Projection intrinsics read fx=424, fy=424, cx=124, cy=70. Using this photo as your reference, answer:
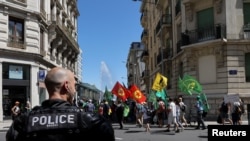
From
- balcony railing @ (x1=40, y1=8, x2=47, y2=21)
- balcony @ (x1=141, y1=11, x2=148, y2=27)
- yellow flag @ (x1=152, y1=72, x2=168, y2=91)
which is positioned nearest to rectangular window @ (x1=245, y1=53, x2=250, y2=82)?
yellow flag @ (x1=152, y1=72, x2=168, y2=91)

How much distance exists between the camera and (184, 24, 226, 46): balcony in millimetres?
27734

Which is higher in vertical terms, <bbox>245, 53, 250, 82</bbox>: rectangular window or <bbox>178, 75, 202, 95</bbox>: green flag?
<bbox>245, 53, 250, 82</bbox>: rectangular window

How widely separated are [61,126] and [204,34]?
27.4m

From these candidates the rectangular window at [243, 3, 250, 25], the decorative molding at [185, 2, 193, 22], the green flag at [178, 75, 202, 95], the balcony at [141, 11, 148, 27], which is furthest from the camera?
the balcony at [141, 11, 148, 27]

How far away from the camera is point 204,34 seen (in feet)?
96.1

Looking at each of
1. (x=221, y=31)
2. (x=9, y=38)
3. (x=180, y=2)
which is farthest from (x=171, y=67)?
(x=9, y=38)

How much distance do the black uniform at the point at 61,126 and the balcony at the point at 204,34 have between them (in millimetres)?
25751

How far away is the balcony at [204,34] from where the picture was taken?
91.0 feet

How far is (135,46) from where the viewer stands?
117625 millimetres

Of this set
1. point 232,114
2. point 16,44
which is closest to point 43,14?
point 16,44

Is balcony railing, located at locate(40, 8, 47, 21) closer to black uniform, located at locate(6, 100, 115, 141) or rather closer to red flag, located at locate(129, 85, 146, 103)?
red flag, located at locate(129, 85, 146, 103)

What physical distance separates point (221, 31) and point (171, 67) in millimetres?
10642

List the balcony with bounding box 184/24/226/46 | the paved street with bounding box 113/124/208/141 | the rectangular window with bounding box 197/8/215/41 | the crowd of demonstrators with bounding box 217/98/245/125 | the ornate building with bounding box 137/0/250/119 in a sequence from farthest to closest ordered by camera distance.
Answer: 1. the rectangular window with bounding box 197/8/215/41
2. the balcony with bounding box 184/24/226/46
3. the ornate building with bounding box 137/0/250/119
4. the crowd of demonstrators with bounding box 217/98/245/125
5. the paved street with bounding box 113/124/208/141

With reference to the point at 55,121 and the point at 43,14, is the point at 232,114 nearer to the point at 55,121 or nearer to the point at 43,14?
the point at 55,121
